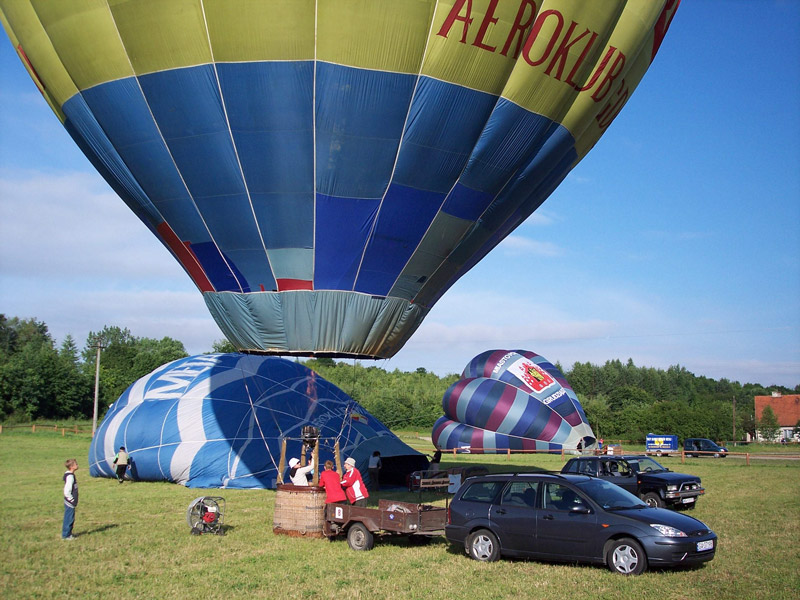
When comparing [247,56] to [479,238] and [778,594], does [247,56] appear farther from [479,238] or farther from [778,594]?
[778,594]

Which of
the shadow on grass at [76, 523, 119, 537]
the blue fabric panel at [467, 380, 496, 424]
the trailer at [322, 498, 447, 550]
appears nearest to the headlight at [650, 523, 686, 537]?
the trailer at [322, 498, 447, 550]

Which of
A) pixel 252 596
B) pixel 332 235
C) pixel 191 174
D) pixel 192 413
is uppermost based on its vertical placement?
pixel 191 174

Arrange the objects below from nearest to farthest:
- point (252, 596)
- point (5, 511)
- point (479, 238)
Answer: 1. point (252, 596)
2. point (479, 238)
3. point (5, 511)

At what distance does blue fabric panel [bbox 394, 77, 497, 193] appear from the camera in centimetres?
981

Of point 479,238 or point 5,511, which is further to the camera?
point 5,511

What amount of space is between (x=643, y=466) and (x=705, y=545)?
758 centimetres

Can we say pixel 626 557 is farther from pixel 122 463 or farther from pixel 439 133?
pixel 122 463

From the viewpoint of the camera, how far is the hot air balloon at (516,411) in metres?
28.9

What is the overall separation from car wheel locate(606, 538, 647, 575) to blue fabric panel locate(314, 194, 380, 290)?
465 centimetres

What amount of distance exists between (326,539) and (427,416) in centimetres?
4594

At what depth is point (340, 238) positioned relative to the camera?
→ 33.6 ft

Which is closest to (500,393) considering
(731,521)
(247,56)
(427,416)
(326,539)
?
(731,521)

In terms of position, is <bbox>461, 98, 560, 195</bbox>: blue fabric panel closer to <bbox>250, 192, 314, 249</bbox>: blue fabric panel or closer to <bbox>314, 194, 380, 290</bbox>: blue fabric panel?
<bbox>314, 194, 380, 290</bbox>: blue fabric panel

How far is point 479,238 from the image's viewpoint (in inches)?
457
